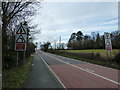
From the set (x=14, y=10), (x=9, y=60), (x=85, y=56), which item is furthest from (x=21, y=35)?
(x=85, y=56)

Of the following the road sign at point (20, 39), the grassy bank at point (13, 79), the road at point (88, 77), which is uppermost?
the road sign at point (20, 39)

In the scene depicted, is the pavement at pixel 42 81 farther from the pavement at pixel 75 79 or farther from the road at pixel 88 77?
the road at pixel 88 77

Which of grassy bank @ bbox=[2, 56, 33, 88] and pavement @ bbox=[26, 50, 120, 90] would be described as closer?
grassy bank @ bbox=[2, 56, 33, 88]

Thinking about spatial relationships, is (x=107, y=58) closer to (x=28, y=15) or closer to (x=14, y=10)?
(x=28, y=15)

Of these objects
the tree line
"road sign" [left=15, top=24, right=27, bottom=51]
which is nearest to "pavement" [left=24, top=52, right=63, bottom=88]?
"road sign" [left=15, top=24, right=27, bottom=51]

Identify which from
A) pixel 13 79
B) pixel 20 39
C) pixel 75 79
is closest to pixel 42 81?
pixel 13 79

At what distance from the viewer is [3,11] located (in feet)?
31.7

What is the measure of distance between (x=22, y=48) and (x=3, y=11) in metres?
4.02

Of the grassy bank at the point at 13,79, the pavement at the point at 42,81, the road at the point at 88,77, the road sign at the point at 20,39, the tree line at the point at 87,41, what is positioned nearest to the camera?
the grassy bank at the point at 13,79

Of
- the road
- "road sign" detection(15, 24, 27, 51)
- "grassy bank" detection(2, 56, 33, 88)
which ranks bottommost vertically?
the road

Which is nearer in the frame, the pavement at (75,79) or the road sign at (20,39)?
the pavement at (75,79)

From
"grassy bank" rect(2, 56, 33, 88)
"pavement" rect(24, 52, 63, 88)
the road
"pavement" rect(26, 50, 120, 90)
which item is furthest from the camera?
the road

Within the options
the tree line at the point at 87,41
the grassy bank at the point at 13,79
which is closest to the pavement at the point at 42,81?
the grassy bank at the point at 13,79

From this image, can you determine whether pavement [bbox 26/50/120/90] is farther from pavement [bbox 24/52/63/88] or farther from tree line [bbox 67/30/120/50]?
tree line [bbox 67/30/120/50]
